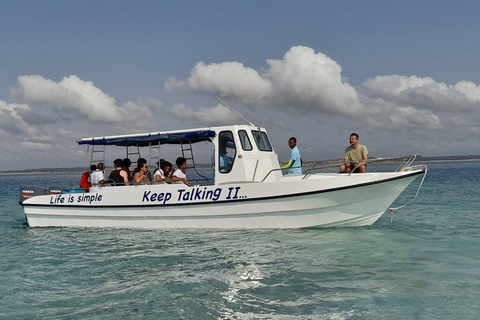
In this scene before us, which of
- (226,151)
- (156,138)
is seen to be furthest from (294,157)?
(156,138)

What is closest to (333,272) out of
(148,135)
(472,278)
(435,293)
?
(435,293)

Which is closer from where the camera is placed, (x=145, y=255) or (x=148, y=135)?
(x=145, y=255)

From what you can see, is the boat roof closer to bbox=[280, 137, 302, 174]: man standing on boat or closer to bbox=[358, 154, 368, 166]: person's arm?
bbox=[280, 137, 302, 174]: man standing on boat

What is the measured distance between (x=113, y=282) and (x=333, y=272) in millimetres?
Result: 3757

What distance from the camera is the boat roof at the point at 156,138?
11.2 m

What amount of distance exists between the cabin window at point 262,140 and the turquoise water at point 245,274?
241 cm

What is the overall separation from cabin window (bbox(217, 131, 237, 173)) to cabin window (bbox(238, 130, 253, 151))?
22 centimetres

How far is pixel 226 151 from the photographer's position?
437 inches

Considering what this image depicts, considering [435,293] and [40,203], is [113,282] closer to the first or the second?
[435,293]

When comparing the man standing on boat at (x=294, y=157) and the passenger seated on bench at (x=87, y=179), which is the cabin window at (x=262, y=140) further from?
the passenger seated on bench at (x=87, y=179)

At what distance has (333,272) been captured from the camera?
715 cm

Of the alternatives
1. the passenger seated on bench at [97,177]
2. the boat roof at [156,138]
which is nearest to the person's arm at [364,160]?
the boat roof at [156,138]

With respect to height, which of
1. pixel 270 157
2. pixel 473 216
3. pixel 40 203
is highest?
pixel 270 157

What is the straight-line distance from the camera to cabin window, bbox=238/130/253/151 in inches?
434
